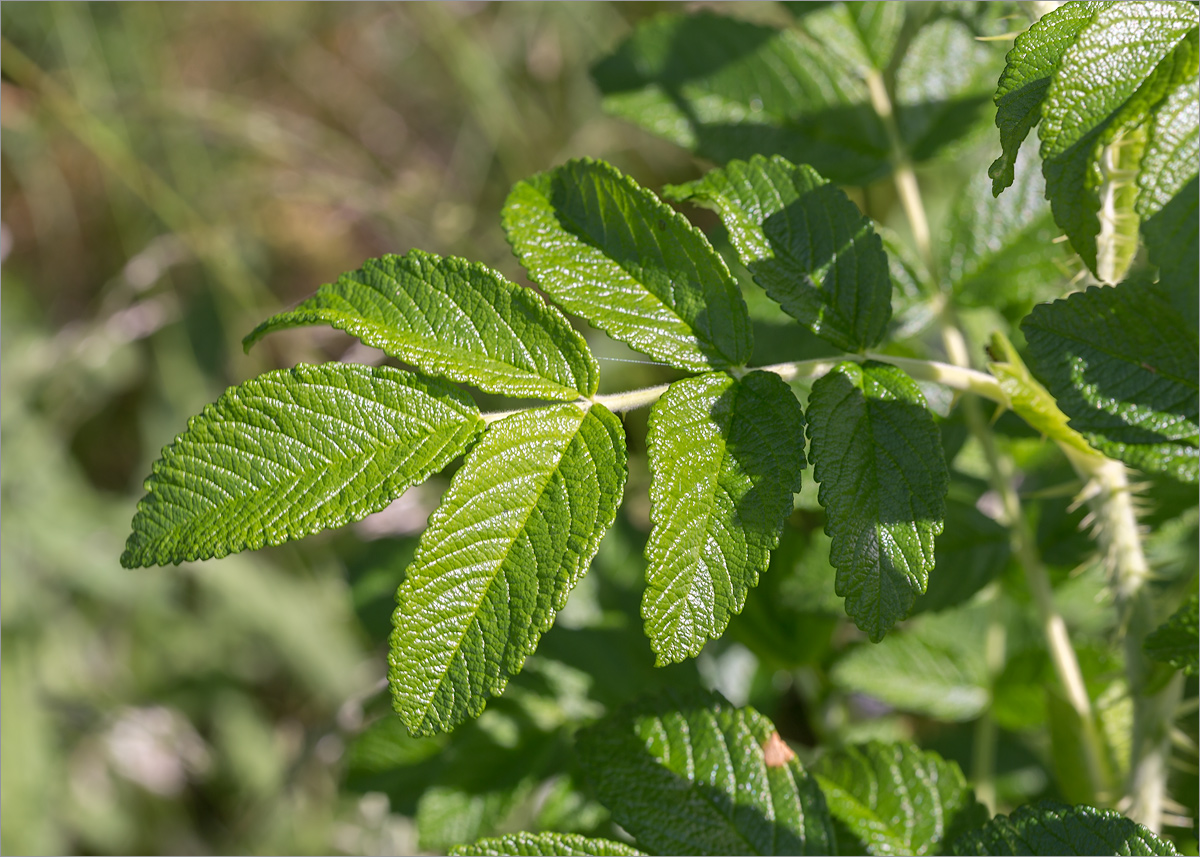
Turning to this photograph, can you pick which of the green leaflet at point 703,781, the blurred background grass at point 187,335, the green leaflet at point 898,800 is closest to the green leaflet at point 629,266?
the green leaflet at point 703,781

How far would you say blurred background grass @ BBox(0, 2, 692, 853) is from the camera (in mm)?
2619

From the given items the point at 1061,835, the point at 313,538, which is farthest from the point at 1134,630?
the point at 313,538

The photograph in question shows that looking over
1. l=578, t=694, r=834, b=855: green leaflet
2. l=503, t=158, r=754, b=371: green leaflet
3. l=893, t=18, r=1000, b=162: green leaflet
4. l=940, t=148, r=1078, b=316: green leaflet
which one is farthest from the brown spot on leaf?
l=893, t=18, r=1000, b=162: green leaflet

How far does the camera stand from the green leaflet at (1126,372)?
2.96 feet

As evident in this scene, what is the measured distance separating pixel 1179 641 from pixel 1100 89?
1.76 feet

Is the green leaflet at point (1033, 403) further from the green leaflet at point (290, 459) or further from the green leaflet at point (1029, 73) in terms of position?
the green leaflet at point (290, 459)

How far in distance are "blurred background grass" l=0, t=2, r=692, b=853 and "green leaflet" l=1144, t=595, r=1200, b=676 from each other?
1.33 m

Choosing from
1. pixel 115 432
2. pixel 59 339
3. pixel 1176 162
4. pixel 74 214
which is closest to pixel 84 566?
pixel 59 339

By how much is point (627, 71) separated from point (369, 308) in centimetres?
75

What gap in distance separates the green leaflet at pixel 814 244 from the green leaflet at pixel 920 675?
737 mm

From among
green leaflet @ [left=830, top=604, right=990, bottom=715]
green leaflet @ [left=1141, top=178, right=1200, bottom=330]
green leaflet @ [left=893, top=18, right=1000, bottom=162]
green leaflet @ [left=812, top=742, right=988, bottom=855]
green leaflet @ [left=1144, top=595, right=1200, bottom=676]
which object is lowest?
A: green leaflet @ [left=830, top=604, right=990, bottom=715]

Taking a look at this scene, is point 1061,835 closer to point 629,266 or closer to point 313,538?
point 629,266

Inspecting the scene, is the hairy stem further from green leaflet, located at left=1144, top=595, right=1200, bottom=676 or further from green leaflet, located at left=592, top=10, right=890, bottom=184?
green leaflet, located at left=1144, top=595, right=1200, bottom=676

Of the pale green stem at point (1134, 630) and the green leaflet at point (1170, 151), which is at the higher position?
the green leaflet at point (1170, 151)
